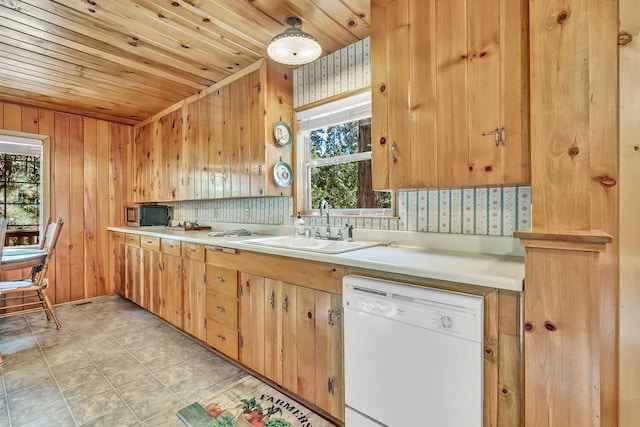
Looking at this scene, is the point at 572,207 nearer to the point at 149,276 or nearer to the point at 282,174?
the point at 282,174

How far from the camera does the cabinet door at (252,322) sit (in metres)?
1.93

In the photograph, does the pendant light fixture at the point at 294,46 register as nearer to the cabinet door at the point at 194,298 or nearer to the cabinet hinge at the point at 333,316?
the cabinet hinge at the point at 333,316

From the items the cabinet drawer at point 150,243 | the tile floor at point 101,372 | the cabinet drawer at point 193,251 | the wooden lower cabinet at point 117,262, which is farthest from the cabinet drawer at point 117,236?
the cabinet drawer at point 193,251

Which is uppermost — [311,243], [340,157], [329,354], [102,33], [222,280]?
[102,33]

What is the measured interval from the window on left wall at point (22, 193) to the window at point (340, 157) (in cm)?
346

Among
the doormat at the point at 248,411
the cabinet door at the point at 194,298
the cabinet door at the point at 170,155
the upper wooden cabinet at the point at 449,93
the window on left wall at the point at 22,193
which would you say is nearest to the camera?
the upper wooden cabinet at the point at 449,93

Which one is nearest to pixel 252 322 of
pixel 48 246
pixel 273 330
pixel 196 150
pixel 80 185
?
pixel 273 330

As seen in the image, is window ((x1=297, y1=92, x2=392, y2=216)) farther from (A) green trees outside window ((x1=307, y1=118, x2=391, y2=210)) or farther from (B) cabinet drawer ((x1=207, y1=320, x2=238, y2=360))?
(B) cabinet drawer ((x1=207, y1=320, x2=238, y2=360))

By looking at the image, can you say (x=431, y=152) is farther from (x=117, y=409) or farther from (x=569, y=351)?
(x=117, y=409)

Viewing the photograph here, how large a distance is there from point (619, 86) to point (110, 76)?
3467 mm

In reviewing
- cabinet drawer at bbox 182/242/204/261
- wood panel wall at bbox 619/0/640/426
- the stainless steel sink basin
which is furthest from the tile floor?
wood panel wall at bbox 619/0/640/426

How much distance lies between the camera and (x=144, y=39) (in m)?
2.15

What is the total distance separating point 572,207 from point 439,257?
0.59m

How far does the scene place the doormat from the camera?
1618 millimetres
